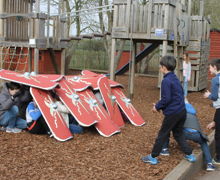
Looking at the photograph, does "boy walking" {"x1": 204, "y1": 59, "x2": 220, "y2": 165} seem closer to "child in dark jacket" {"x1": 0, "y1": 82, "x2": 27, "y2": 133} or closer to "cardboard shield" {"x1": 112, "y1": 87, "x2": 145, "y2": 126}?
"cardboard shield" {"x1": 112, "y1": 87, "x2": 145, "y2": 126}

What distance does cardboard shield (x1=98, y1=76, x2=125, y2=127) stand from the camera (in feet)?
24.9

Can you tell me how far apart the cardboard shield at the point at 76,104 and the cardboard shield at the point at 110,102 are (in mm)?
658

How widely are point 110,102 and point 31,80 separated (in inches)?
70.1

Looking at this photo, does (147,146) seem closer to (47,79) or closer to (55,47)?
(47,79)

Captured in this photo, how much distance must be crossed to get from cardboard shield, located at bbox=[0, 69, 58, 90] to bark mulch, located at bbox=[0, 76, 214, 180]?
0.85 metres

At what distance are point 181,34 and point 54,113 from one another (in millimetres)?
6590

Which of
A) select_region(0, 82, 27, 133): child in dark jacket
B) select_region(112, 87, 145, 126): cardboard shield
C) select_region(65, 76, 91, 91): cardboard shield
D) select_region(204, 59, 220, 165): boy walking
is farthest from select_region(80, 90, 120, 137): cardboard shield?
select_region(204, 59, 220, 165): boy walking

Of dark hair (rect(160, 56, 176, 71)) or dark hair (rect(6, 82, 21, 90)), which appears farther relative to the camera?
dark hair (rect(6, 82, 21, 90))

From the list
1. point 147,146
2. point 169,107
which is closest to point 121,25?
point 147,146

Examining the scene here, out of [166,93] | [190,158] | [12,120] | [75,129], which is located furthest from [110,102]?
[166,93]

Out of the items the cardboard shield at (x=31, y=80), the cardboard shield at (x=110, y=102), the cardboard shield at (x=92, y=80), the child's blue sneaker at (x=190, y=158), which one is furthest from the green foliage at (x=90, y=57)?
the child's blue sneaker at (x=190, y=158)

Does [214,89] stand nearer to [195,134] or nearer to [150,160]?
[195,134]

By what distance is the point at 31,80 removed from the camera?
6.66 m

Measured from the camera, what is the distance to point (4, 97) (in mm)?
6555
